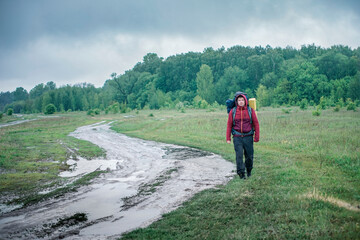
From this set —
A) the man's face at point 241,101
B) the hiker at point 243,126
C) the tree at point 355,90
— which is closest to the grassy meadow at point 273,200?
the hiker at point 243,126

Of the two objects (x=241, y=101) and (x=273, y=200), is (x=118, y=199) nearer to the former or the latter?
(x=273, y=200)

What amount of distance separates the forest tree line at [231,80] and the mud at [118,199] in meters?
63.8

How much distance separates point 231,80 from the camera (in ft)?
342

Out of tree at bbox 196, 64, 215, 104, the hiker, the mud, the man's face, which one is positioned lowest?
the mud

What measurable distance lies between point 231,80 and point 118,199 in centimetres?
9993

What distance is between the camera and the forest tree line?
8206 cm

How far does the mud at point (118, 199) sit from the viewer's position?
595 centimetres

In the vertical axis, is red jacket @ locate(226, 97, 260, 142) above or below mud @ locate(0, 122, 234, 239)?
above

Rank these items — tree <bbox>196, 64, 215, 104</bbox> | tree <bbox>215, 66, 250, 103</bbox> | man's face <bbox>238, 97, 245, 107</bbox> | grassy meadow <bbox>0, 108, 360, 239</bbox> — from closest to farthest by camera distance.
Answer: grassy meadow <bbox>0, 108, 360, 239</bbox> < man's face <bbox>238, 97, 245, 107</bbox> < tree <bbox>196, 64, 215, 104</bbox> < tree <bbox>215, 66, 250, 103</bbox>

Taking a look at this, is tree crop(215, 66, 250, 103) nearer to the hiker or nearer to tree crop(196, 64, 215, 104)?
tree crop(196, 64, 215, 104)

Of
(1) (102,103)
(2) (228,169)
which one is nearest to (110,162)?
(2) (228,169)

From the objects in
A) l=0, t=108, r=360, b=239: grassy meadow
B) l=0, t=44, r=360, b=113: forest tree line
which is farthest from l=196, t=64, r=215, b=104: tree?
l=0, t=108, r=360, b=239: grassy meadow

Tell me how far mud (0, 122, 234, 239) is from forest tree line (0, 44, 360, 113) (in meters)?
63.8

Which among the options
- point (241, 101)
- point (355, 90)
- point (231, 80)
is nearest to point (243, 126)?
point (241, 101)
